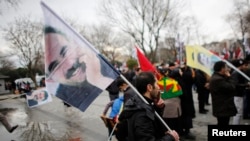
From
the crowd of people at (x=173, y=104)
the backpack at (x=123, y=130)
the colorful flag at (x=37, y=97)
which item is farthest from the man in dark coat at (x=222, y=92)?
the colorful flag at (x=37, y=97)

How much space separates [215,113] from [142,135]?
3519mm

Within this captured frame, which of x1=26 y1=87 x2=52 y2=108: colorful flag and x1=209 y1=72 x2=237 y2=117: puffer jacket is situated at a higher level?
x1=209 y1=72 x2=237 y2=117: puffer jacket

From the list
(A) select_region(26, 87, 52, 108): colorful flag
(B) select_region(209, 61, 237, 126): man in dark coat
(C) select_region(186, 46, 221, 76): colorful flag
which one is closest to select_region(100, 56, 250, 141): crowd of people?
(B) select_region(209, 61, 237, 126): man in dark coat

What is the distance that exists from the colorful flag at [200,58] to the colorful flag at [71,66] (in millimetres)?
2590

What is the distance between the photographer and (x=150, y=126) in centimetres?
259

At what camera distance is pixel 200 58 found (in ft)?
18.1

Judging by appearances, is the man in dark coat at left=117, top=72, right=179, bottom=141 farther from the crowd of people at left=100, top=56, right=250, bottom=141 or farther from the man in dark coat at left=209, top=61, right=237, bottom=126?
the man in dark coat at left=209, top=61, right=237, bottom=126

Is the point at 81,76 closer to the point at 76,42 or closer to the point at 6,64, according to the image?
the point at 76,42

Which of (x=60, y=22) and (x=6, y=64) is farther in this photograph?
(x=6, y=64)

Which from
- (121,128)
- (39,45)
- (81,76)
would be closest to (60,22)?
(81,76)

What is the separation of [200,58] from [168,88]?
1.16 meters

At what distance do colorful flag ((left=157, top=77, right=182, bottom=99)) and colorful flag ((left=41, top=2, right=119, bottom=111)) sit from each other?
125 inches

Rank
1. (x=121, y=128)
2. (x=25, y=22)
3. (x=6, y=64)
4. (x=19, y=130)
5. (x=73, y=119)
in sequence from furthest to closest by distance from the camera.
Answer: (x=6, y=64)
(x=25, y=22)
(x=73, y=119)
(x=19, y=130)
(x=121, y=128)

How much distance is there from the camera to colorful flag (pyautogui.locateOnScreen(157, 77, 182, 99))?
6332 mm
